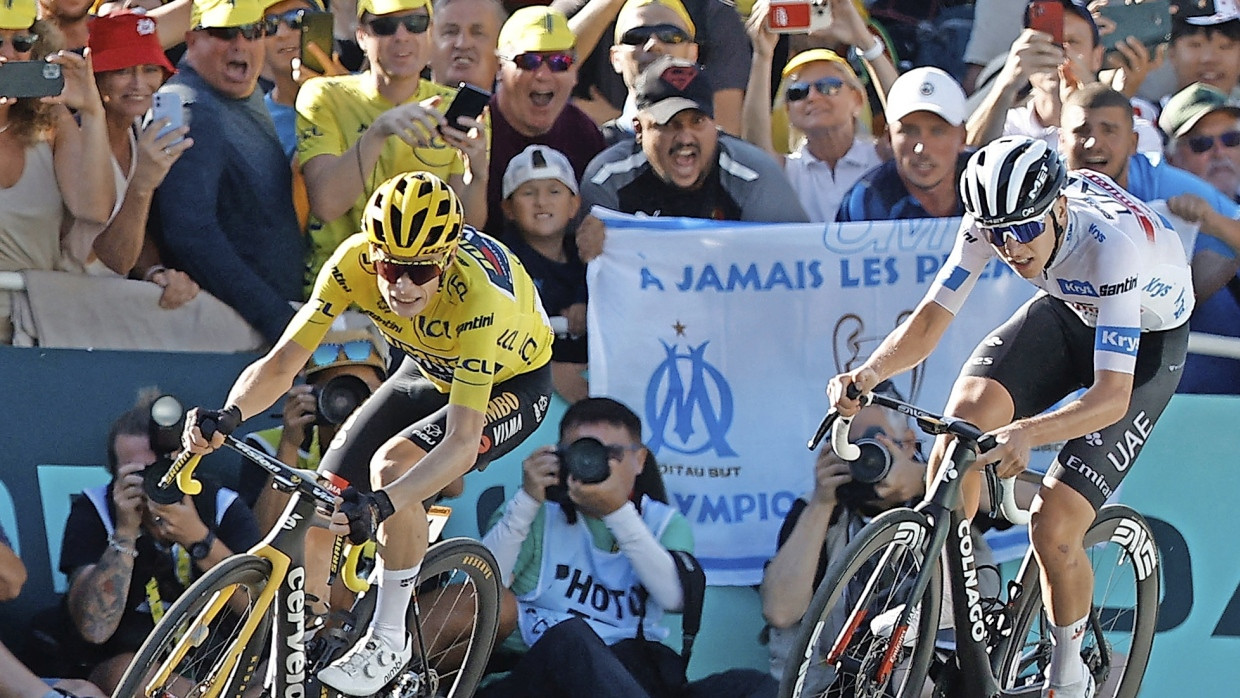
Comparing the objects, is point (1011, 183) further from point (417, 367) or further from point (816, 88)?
point (816, 88)

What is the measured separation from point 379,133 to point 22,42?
59.9 inches

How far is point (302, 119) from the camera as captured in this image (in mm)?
8047

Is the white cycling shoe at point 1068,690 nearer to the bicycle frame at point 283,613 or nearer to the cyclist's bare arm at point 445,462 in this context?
the cyclist's bare arm at point 445,462

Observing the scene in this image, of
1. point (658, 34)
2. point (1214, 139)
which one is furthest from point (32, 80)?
point (1214, 139)

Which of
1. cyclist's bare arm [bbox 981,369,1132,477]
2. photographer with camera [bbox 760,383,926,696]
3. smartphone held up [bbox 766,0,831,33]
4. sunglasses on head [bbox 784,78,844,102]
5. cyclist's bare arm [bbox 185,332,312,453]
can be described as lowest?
photographer with camera [bbox 760,383,926,696]

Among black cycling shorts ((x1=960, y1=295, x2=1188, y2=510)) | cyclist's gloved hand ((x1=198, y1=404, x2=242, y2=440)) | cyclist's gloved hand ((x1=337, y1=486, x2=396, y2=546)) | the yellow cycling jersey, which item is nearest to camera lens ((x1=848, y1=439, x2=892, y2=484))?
black cycling shorts ((x1=960, y1=295, x2=1188, y2=510))

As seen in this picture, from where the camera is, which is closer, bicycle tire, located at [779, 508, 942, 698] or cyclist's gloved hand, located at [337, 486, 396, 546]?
cyclist's gloved hand, located at [337, 486, 396, 546]

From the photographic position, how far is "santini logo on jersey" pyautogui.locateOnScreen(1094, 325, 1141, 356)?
20.7ft

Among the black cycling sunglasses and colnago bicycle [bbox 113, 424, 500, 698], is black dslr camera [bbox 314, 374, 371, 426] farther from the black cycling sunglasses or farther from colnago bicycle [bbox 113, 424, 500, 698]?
the black cycling sunglasses

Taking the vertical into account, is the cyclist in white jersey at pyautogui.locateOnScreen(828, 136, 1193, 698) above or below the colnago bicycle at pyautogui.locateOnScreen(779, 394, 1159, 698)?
above

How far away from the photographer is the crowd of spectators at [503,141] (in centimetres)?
758

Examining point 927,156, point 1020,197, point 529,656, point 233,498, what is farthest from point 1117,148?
point 233,498

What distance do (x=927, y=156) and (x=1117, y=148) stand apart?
861 millimetres

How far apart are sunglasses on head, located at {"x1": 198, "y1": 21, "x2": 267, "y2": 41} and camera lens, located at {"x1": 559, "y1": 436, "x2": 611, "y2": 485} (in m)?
2.32
